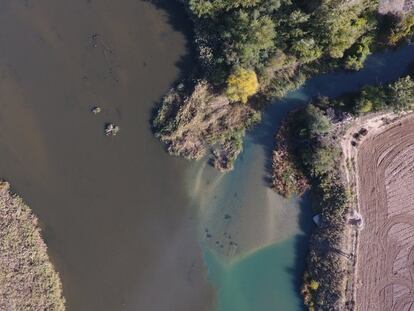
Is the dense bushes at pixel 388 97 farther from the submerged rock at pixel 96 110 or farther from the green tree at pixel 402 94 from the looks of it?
the submerged rock at pixel 96 110

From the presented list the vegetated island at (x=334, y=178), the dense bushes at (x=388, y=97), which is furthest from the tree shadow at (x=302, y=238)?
the dense bushes at (x=388, y=97)

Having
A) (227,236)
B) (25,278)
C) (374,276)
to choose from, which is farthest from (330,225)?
(25,278)

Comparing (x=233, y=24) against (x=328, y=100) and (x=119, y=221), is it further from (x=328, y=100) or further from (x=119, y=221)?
(x=119, y=221)

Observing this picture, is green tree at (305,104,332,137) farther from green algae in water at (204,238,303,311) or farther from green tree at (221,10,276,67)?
green algae in water at (204,238,303,311)

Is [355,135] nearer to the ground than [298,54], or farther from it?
nearer to the ground

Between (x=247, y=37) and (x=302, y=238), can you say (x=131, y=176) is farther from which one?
(x=302, y=238)

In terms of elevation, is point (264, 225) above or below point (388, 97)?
below

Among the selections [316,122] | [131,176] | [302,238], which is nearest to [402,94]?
[316,122]
